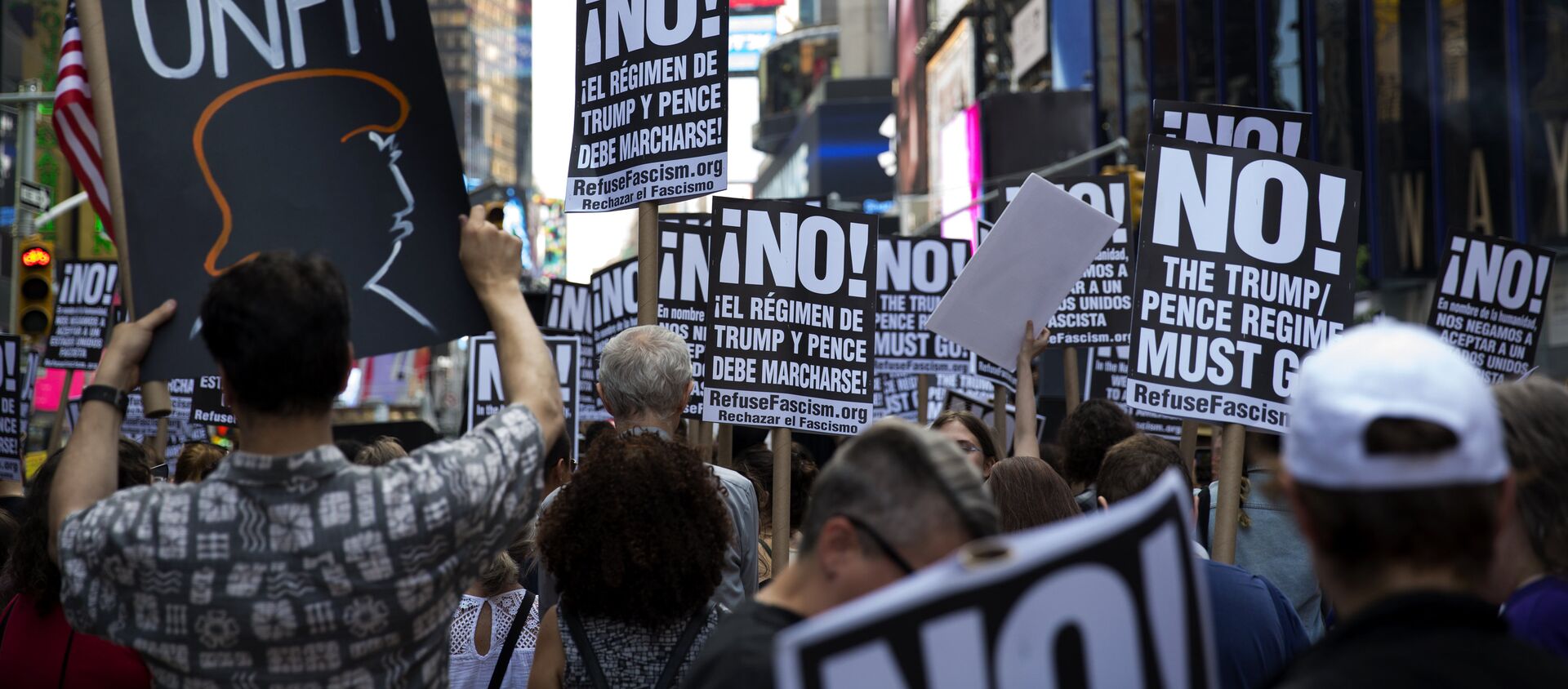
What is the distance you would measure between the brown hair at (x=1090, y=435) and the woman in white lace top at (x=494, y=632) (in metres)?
3.17

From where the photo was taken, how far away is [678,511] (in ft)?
13.4

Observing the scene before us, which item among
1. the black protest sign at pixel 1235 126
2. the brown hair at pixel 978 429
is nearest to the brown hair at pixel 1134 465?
the brown hair at pixel 978 429

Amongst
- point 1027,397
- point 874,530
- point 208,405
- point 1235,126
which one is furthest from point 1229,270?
point 208,405

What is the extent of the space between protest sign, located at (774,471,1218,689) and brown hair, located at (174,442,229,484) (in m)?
6.71

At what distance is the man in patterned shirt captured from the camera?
2.81 metres

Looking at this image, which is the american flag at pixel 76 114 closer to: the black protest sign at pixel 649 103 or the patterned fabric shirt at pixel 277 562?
the patterned fabric shirt at pixel 277 562

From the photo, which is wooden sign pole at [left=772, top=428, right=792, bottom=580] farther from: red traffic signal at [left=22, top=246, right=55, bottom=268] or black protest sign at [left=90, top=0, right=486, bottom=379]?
red traffic signal at [left=22, top=246, right=55, bottom=268]

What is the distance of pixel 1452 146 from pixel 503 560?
24.1 metres

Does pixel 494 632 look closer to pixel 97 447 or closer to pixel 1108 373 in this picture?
pixel 97 447

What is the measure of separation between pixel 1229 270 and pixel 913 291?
596 centimetres

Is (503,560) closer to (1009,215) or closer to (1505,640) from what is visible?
(1009,215)

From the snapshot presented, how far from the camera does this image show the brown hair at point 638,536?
3.98 metres

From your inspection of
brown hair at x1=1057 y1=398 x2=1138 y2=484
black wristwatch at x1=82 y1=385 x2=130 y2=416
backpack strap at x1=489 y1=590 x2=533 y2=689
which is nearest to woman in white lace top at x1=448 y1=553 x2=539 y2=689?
backpack strap at x1=489 y1=590 x2=533 y2=689

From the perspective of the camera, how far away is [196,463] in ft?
26.5
